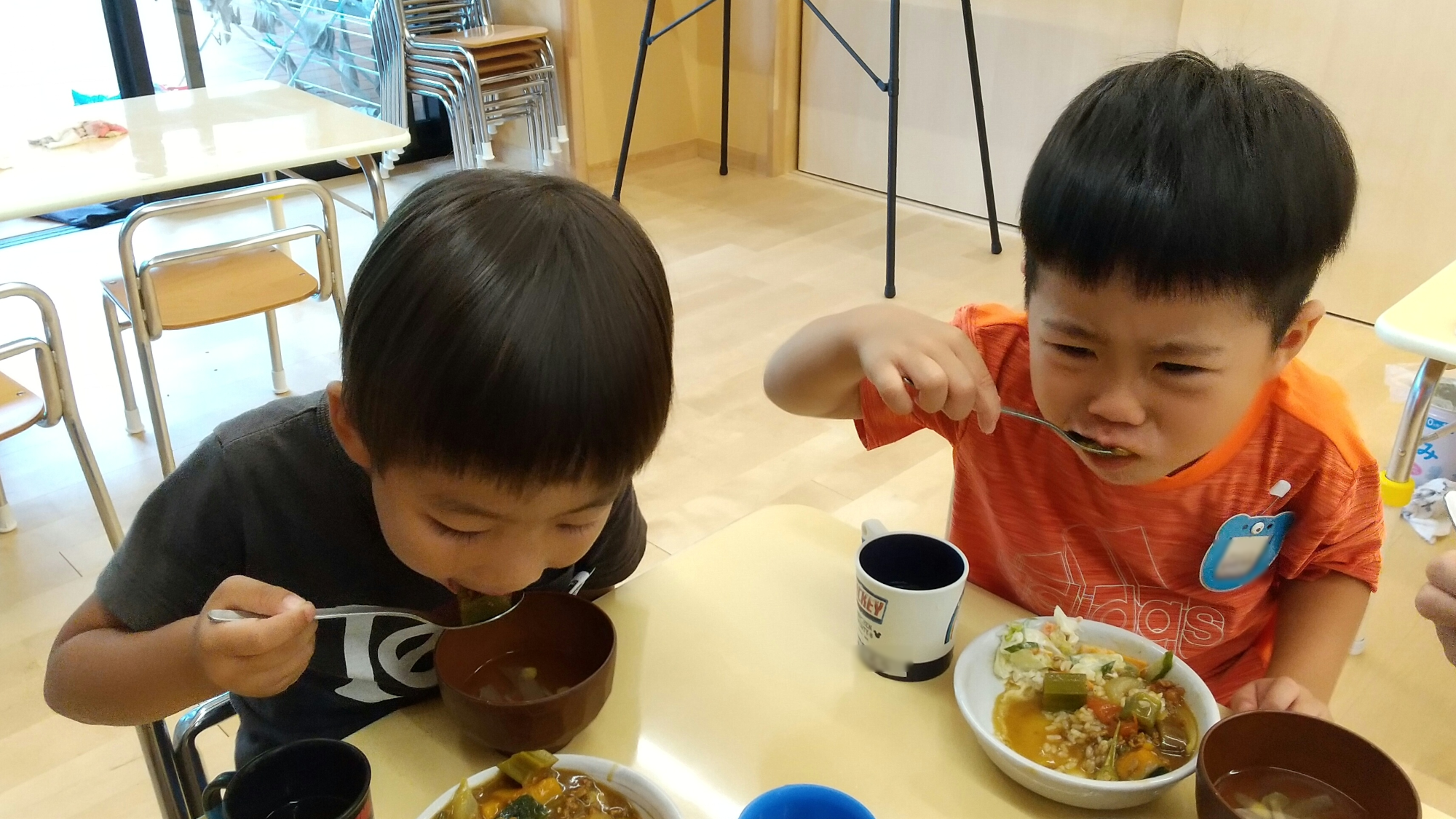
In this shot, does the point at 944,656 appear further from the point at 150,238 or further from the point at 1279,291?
the point at 150,238

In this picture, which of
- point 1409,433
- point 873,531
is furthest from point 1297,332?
point 1409,433

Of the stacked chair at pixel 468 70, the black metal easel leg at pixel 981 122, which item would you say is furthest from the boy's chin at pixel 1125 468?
the stacked chair at pixel 468 70

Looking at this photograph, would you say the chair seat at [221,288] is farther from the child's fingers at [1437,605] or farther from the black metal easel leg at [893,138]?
the child's fingers at [1437,605]

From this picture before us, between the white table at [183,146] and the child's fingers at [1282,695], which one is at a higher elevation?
the white table at [183,146]

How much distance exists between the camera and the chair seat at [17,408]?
1783 millimetres

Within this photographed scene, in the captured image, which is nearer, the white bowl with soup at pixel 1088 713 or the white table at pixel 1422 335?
the white bowl with soup at pixel 1088 713

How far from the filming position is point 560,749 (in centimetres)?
74

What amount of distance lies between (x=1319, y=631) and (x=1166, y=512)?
0.53 ft

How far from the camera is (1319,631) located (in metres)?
0.92

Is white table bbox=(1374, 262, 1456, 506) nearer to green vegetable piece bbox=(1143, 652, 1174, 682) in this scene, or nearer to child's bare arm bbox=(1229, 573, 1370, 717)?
child's bare arm bbox=(1229, 573, 1370, 717)

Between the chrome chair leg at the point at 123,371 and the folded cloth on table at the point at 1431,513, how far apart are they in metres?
2.64

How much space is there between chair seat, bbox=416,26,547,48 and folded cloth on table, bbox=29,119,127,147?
1.56 meters

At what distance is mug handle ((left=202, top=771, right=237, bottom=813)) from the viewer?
22.2 inches

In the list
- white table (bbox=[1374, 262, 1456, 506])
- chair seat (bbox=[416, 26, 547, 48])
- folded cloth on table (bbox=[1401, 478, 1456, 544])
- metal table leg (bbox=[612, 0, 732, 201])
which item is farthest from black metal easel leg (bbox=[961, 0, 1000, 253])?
white table (bbox=[1374, 262, 1456, 506])
